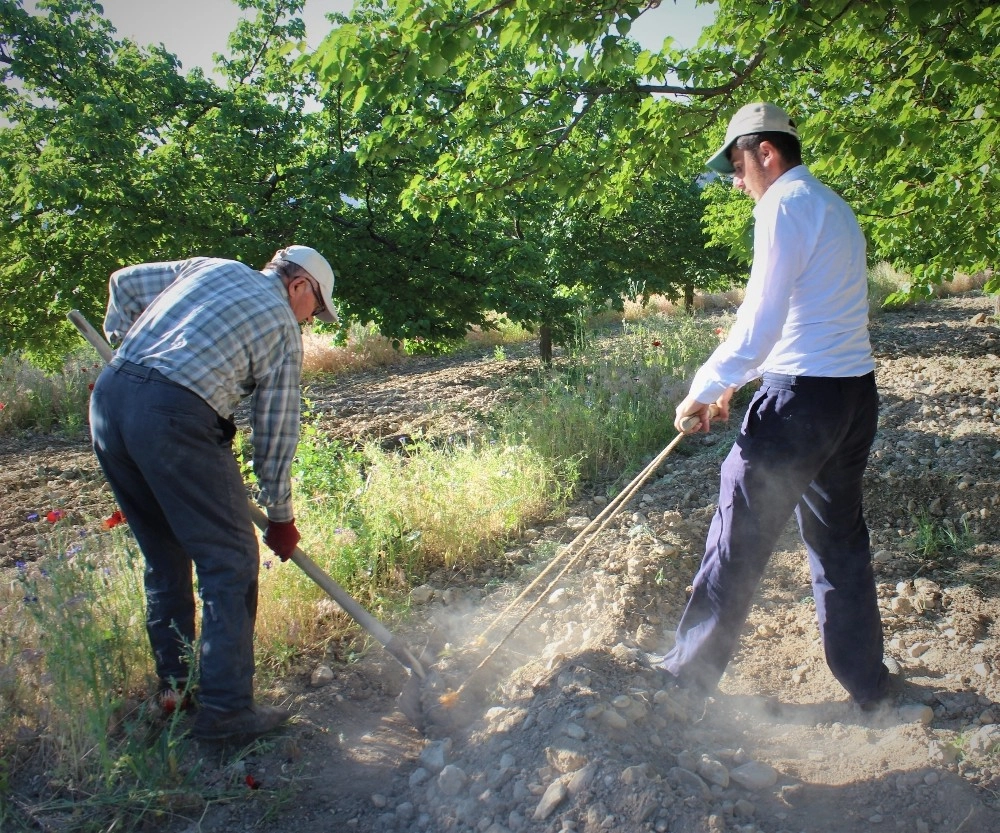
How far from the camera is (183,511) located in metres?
2.47

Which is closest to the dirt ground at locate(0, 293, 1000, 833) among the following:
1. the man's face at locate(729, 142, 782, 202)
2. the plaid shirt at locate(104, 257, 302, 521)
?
the plaid shirt at locate(104, 257, 302, 521)

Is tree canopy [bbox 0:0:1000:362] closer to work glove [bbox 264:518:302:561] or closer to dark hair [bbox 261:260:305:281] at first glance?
dark hair [bbox 261:260:305:281]

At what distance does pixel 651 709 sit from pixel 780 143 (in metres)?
1.97

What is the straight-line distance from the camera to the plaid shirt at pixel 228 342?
8.11ft

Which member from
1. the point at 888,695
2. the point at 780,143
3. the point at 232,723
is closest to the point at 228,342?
the point at 232,723

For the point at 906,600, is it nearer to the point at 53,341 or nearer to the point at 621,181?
the point at 621,181

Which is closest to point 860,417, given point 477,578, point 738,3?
point 477,578

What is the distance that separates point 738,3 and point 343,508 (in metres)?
3.37

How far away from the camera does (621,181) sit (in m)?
4.90

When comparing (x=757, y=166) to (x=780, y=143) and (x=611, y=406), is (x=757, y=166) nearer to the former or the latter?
(x=780, y=143)

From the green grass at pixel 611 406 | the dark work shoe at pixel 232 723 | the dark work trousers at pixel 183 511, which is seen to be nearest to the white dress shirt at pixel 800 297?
the dark work trousers at pixel 183 511

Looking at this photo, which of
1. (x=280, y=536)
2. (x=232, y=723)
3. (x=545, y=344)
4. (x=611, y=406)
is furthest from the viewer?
(x=545, y=344)

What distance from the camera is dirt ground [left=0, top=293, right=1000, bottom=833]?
235 centimetres

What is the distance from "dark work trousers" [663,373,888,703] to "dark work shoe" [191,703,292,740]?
1.46m
